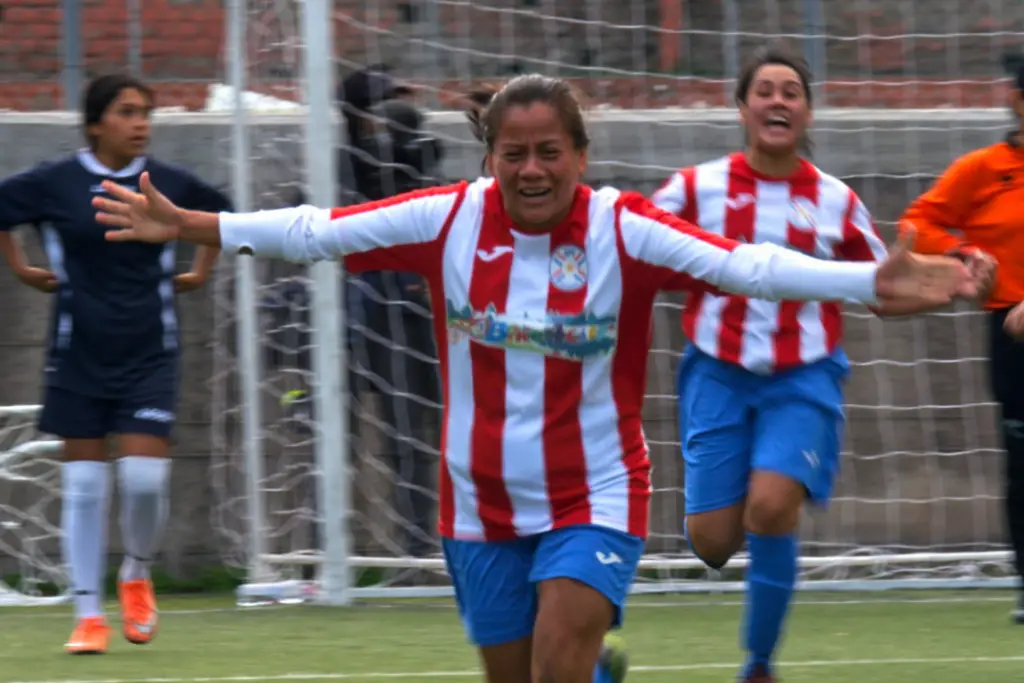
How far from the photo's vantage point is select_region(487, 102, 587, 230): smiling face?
387 cm

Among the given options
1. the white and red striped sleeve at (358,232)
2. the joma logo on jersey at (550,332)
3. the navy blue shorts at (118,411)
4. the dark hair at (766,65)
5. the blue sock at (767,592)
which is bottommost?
the blue sock at (767,592)

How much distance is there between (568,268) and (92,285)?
2.91 metres

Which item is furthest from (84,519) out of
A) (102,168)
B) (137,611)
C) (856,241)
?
(856,241)

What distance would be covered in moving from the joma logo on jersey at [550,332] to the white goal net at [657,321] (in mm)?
4081

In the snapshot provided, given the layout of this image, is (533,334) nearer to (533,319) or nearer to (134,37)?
(533,319)

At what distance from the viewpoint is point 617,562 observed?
3.95 metres

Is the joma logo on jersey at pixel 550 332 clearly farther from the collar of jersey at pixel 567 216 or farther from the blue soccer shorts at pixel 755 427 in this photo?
the blue soccer shorts at pixel 755 427

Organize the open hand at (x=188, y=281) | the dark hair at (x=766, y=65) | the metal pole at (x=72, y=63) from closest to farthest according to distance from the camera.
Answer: the dark hair at (x=766, y=65) < the open hand at (x=188, y=281) < the metal pole at (x=72, y=63)

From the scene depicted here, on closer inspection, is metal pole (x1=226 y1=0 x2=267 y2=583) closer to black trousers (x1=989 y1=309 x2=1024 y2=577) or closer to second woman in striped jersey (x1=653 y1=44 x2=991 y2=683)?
second woman in striped jersey (x1=653 y1=44 x2=991 y2=683)

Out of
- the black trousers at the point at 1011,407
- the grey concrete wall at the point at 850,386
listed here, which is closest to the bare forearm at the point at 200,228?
the black trousers at the point at 1011,407

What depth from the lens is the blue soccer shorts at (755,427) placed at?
17.8 ft

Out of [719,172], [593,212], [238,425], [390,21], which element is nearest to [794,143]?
[719,172]

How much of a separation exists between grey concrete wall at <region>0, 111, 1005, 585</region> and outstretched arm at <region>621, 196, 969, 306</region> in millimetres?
4497

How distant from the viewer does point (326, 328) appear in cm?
771
